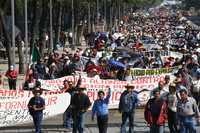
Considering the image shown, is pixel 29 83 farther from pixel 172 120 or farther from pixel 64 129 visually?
pixel 172 120

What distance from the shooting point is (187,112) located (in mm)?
16047

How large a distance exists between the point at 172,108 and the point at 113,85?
576 centimetres

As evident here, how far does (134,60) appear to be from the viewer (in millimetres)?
35469

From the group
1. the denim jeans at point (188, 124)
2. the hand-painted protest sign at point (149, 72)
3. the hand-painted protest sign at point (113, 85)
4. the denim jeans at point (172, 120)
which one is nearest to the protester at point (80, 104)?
the denim jeans at point (172, 120)

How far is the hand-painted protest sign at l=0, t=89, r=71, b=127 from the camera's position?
1984cm

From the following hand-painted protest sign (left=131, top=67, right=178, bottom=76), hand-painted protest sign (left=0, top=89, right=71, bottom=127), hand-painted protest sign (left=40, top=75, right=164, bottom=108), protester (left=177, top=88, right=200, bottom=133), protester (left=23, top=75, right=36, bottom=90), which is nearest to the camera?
protester (left=177, top=88, right=200, bottom=133)

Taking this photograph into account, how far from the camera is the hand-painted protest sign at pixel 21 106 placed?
19844mm

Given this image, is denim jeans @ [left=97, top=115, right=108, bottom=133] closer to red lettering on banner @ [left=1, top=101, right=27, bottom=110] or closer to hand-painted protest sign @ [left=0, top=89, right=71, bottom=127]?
hand-painted protest sign @ [left=0, top=89, right=71, bottom=127]

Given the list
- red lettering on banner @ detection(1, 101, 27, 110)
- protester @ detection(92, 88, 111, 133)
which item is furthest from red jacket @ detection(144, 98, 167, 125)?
red lettering on banner @ detection(1, 101, 27, 110)

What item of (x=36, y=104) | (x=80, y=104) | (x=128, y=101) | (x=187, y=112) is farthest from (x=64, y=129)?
(x=187, y=112)

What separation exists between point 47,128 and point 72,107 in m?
2.75

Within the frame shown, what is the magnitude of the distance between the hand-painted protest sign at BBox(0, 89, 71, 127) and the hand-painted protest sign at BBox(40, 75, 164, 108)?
188cm

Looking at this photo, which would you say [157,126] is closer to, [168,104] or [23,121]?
[168,104]

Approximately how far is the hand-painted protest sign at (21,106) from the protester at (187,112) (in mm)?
4687
